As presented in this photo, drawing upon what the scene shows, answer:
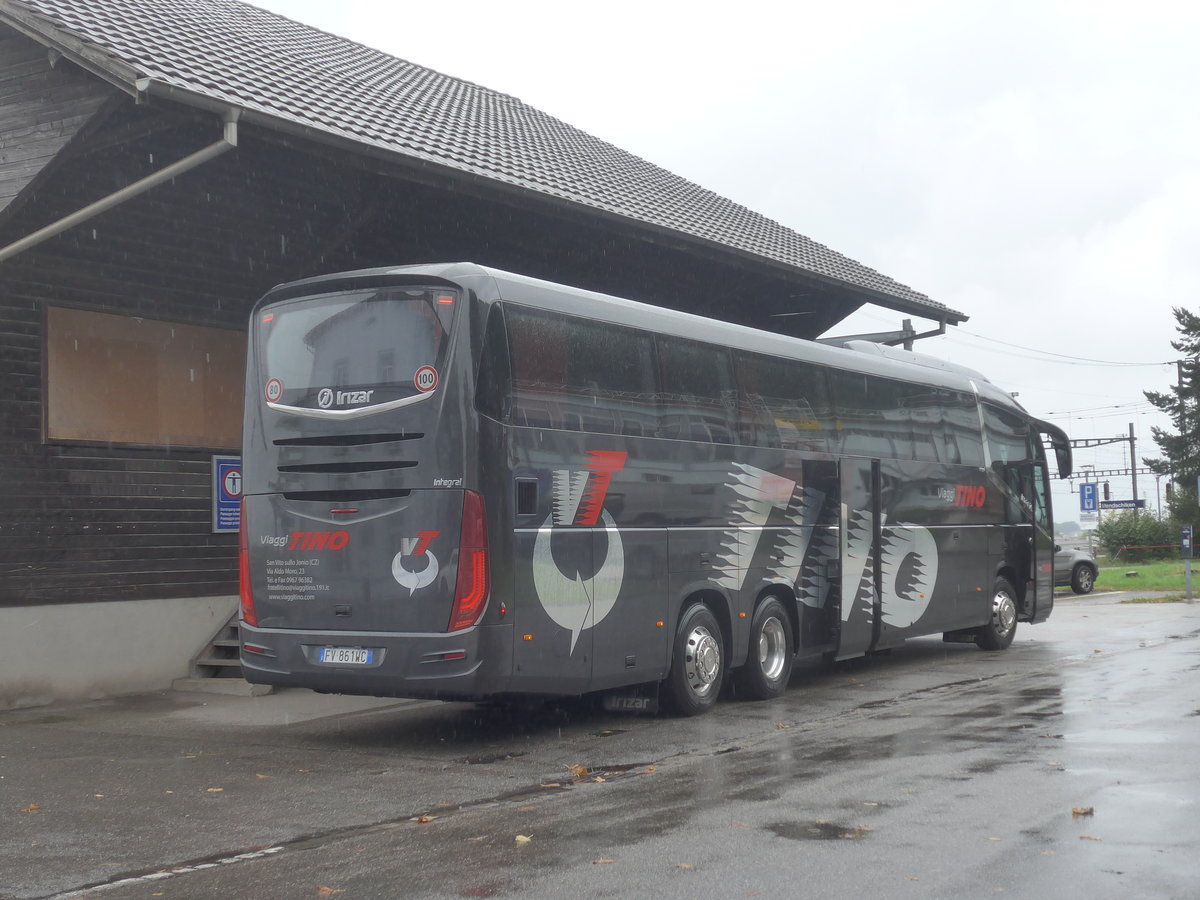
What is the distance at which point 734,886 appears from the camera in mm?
5578

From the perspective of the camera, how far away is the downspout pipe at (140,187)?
1147cm

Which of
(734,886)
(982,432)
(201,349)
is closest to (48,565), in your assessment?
(201,349)

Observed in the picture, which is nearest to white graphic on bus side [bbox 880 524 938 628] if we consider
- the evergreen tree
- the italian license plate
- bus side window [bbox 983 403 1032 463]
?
bus side window [bbox 983 403 1032 463]

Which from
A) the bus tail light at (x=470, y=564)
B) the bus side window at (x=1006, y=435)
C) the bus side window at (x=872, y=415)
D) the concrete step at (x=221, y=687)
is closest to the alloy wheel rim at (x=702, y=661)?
the bus tail light at (x=470, y=564)

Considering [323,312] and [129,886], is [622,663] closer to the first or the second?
[323,312]

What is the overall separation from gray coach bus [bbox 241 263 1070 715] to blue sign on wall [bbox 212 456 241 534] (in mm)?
4473

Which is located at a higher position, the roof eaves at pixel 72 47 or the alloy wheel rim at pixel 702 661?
the roof eaves at pixel 72 47

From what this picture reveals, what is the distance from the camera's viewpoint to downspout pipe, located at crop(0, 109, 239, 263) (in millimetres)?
11469

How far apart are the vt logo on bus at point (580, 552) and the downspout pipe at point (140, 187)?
4.27 meters

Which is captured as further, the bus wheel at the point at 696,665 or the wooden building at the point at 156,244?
the wooden building at the point at 156,244

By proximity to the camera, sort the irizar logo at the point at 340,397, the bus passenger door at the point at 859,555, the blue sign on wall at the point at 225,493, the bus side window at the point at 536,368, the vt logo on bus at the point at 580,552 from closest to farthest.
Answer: the irizar logo at the point at 340,397 → the bus side window at the point at 536,368 → the vt logo on bus at the point at 580,552 → the bus passenger door at the point at 859,555 → the blue sign on wall at the point at 225,493

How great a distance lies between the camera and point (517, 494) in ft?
31.4

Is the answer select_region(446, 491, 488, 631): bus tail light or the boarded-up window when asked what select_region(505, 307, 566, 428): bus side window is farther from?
the boarded-up window

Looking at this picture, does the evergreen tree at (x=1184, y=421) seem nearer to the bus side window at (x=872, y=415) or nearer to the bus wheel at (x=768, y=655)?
the bus side window at (x=872, y=415)
